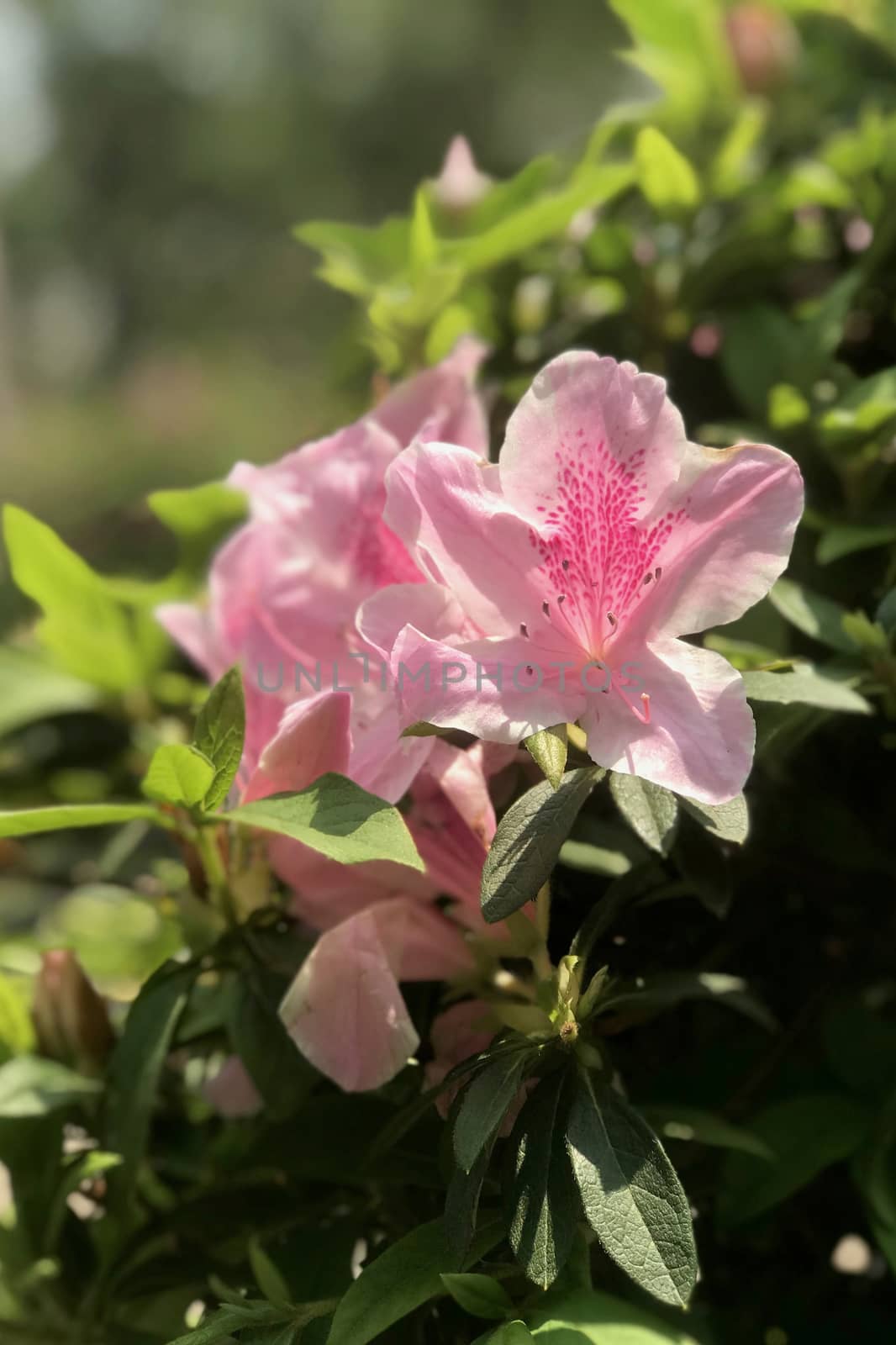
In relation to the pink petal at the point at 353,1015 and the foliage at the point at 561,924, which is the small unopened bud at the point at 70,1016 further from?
the pink petal at the point at 353,1015

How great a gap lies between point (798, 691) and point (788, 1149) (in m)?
0.17

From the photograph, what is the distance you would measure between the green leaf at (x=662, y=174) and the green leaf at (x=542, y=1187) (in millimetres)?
350

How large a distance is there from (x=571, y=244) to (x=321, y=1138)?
394mm

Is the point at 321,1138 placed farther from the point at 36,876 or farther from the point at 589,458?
the point at 36,876

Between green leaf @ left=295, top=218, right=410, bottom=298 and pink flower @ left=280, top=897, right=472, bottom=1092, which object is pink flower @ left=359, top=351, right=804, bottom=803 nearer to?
pink flower @ left=280, top=897, right=472, bottom=1092

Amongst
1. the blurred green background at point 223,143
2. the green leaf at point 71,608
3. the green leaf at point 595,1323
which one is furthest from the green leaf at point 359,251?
the blurred green background at point 223,143

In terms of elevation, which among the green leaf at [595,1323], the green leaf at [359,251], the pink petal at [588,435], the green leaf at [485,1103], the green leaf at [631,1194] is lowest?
the green leaf at [595,1323]

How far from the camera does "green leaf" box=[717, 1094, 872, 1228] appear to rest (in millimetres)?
372

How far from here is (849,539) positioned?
0.39 m

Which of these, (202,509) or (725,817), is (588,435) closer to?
(725,817)

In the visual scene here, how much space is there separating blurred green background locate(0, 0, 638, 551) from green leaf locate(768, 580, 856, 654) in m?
4.22

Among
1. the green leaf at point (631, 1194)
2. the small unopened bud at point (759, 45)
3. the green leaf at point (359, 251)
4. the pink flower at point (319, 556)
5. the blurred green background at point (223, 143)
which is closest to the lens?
the green leaf at point (631, 1194)

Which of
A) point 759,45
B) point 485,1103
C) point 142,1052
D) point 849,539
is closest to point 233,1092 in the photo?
point 142,1052

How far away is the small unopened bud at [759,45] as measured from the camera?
59 cm
